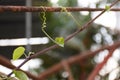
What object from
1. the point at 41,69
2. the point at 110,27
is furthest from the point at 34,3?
the point at 110,27

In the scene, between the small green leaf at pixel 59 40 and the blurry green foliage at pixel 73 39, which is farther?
the blurry green foliage at pixel 73 39

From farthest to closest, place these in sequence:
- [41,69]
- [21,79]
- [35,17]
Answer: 1. [41,69]
2. [35,17]
3. [21,79]

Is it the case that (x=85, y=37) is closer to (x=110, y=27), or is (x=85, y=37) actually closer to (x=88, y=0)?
(x=110, y=27)

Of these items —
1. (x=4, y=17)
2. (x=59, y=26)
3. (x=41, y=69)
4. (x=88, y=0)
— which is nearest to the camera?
(x=4, y=17)

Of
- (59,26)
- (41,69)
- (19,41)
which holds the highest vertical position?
(59,26)

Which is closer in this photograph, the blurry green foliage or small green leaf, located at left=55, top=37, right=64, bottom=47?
small green leaf, located at left=55, top=37, right=64, bottom=47

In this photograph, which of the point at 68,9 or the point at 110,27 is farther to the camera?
the point at 110,27

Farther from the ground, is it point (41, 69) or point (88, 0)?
point (88, 0)

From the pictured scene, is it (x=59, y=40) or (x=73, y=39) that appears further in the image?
(x=73, y=39)

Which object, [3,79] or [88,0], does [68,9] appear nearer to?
[3,79]
